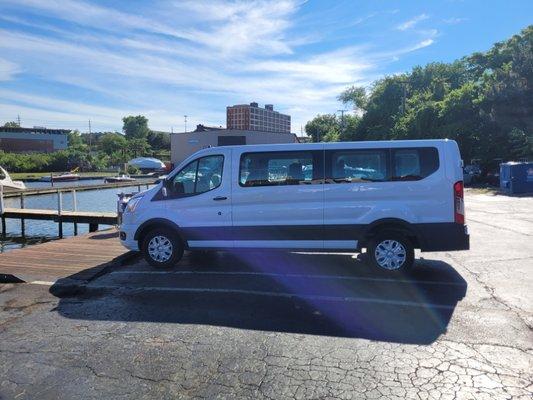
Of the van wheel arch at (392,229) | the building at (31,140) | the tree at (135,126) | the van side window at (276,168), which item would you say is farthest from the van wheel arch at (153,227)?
the tree at (135,126)

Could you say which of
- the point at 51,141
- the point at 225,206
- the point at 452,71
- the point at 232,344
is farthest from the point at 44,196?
the point at 51,141

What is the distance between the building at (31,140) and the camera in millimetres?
113312

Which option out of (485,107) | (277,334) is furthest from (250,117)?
(277,334)

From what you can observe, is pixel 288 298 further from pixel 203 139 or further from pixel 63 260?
pixel 203 139

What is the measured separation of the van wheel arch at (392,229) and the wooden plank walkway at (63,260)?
456 centimetres

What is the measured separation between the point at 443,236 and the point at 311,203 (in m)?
2.09

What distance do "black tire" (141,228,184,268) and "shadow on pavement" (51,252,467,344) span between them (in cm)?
20

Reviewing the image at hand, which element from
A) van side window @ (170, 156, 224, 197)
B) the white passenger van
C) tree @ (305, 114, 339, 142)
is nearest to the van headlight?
the white passenger van

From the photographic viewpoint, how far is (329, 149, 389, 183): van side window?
7461mm

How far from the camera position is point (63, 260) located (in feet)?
30.5

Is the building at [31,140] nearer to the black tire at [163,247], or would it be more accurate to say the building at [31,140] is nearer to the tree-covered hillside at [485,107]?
the tree-covered hillside at [485,107]

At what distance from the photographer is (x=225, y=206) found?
7.94 m

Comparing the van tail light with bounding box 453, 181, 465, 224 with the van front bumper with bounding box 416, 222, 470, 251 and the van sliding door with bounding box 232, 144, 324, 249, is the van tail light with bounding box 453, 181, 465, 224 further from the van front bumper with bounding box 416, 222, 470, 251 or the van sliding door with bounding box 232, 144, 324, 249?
the van sliding door with bounding box 232, 144, 324, 249

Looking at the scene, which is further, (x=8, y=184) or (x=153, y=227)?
(x=8, y=184)
